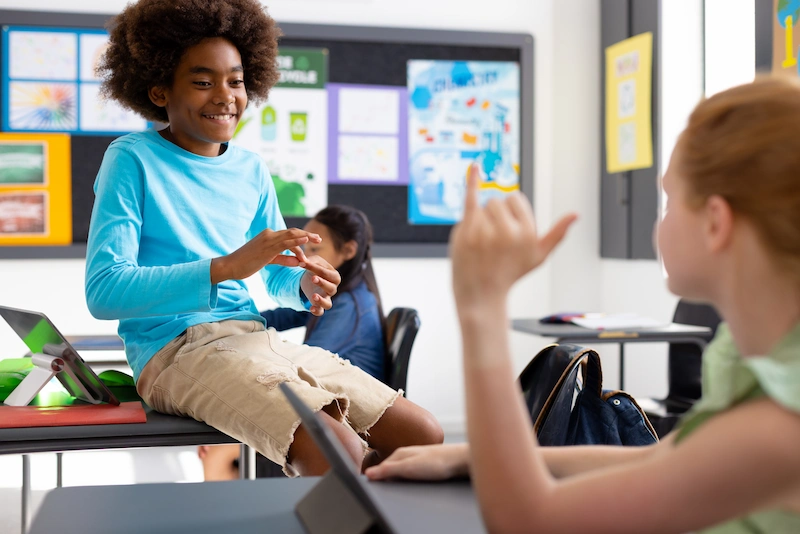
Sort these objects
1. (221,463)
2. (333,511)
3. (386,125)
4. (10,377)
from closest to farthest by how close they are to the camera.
A: (333,511)
(10,377)
(221,463)
(386,125)

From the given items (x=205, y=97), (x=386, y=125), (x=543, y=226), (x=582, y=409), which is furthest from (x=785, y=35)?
(x=582, y=409)

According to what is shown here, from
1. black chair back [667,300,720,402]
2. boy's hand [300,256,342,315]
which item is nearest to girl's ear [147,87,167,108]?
boy's hand [300,256,342,315]

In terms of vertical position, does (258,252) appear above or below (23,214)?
below

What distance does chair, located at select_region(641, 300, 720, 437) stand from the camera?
3188 mm

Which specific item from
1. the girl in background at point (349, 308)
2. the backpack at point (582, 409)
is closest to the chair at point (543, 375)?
the backpack at point (582, 409)

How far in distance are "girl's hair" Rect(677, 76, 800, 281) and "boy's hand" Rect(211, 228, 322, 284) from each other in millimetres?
886

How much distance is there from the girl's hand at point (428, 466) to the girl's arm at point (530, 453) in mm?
246

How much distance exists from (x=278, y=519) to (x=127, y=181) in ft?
3.48

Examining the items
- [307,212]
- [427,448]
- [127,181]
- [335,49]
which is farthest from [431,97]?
[427,448]

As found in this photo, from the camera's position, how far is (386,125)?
445 cm

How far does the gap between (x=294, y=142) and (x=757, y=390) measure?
3.92 meters

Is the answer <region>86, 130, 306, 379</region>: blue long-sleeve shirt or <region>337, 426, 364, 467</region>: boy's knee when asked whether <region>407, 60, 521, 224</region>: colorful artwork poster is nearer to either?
<region>86, 130, 306, 379</region>: blue long-sleeve shirt

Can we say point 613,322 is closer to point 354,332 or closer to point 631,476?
point 354,332

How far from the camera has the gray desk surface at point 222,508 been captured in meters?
0.72
